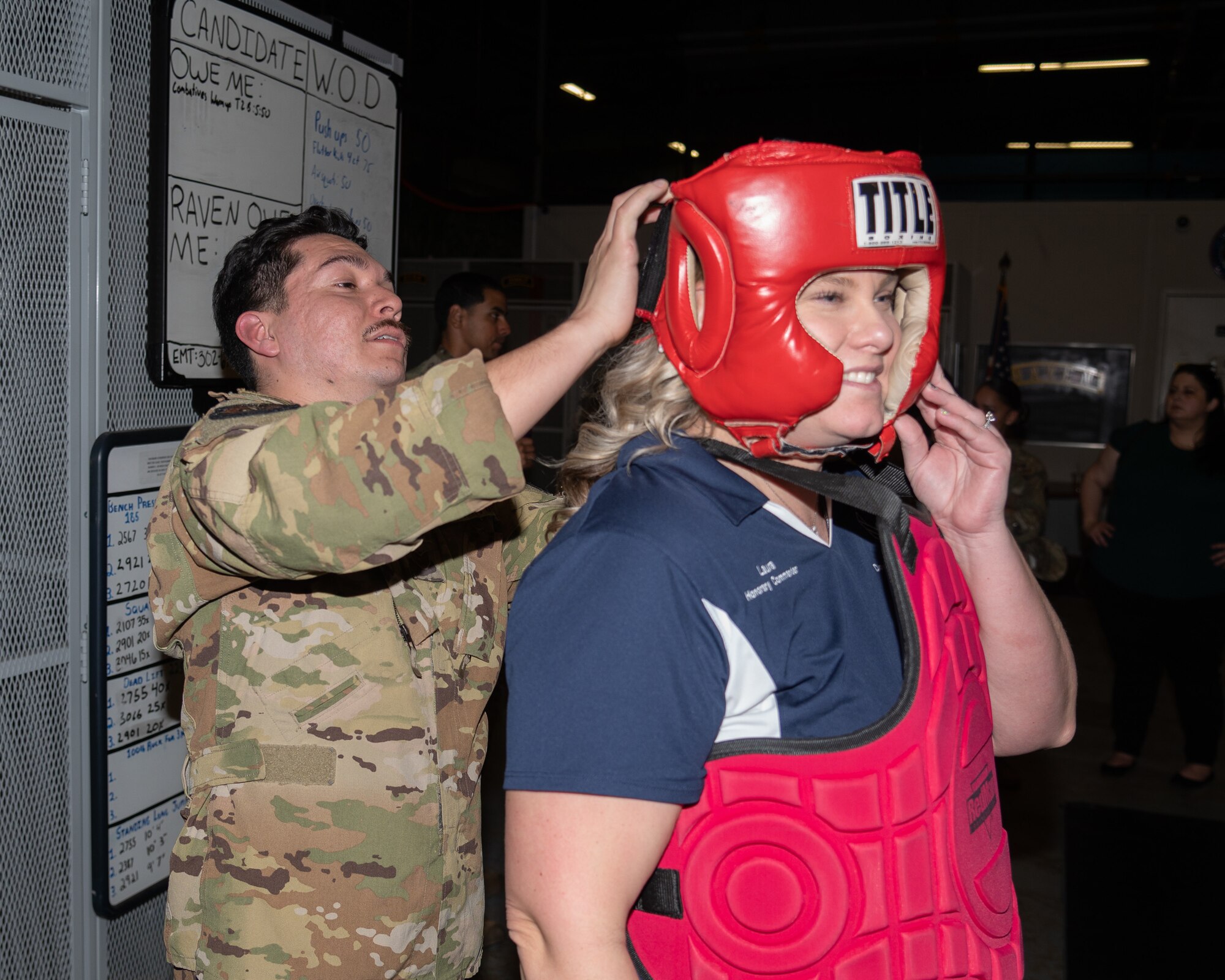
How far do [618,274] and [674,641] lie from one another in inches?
17.3

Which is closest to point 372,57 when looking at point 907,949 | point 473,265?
point 907,949

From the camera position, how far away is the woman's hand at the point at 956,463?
132cm

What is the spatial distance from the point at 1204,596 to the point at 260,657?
3825 mm

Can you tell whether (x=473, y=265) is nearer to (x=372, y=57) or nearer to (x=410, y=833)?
(x=372, y=57)

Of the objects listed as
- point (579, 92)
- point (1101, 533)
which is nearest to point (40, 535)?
point (1101, 533)

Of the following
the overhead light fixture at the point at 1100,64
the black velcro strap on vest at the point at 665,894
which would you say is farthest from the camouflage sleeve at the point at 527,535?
the overhead light fixture at the point at 1100,64

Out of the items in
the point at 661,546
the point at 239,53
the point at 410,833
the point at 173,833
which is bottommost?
the point at 173,833

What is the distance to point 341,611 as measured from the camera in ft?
4.81

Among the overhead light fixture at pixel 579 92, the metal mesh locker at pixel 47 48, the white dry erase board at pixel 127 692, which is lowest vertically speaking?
the white dry erase board at pixel 127 692

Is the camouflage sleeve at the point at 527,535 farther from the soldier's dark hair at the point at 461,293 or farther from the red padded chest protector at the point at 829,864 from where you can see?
the soldier's dark hair at the point at 461,293

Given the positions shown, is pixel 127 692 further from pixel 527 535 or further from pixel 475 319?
pixel 475 319

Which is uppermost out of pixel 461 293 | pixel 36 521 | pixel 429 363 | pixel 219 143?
pixel 219 143

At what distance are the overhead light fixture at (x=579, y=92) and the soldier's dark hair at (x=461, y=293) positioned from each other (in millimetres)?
6078

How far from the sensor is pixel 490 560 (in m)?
1.66
